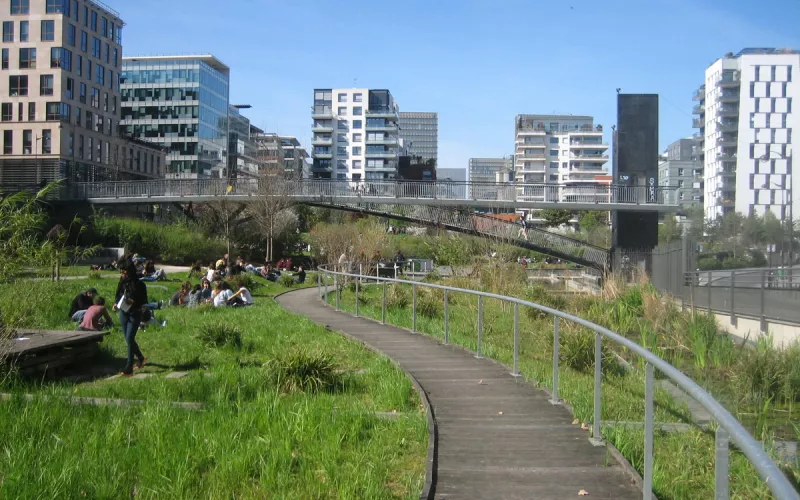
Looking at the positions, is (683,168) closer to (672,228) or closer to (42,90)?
(672,228)

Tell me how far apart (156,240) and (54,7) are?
30.6 meters

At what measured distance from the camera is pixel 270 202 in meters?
46.7

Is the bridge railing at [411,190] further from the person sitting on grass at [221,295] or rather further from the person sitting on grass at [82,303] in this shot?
the person sitting on grass at [82,303]

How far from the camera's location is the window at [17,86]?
211 ft

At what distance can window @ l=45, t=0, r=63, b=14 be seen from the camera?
209ft

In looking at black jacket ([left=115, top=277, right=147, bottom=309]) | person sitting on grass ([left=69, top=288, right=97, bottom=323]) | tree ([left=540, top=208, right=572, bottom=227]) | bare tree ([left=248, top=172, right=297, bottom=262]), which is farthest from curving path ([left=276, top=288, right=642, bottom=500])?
tree ([left=540, top=208, right=572, bottom=227])

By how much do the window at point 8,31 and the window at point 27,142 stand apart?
25.3 feet

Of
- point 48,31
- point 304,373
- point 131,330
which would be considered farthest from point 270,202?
point 304,373

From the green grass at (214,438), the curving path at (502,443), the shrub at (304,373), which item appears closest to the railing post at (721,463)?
the curving path at (502,443)

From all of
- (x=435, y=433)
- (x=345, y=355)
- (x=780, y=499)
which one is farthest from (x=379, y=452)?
(x=345, y=355)

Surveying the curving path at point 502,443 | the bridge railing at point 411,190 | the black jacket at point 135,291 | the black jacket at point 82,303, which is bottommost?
the curving path at point 502,443

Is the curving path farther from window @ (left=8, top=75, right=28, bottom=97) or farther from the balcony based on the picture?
window @ (left=8, top=75, right=28, bottom=97)

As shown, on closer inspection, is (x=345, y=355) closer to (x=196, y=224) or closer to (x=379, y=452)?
(x=379, y=452)

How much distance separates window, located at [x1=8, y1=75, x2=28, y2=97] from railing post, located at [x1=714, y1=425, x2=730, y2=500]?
70673mm
